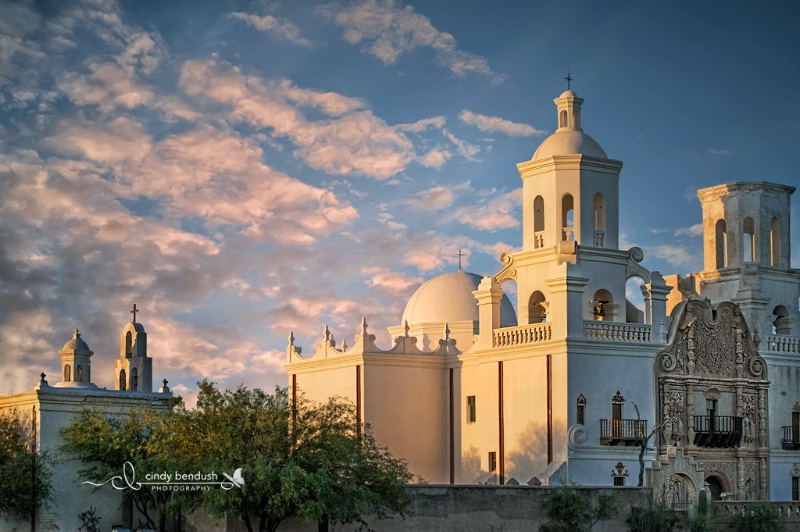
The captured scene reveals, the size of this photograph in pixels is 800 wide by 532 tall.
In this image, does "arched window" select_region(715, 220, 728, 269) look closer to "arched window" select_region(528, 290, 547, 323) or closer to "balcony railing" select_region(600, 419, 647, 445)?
"arched window" select_region(528, 290, 547, 323)

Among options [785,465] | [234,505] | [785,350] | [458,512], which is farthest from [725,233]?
[234,505]

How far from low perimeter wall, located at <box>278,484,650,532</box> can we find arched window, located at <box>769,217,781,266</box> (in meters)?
16.2

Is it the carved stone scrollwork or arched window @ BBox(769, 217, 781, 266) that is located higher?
arched window @ BBox(769, 217, 781, 266)

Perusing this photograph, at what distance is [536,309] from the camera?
182 ft

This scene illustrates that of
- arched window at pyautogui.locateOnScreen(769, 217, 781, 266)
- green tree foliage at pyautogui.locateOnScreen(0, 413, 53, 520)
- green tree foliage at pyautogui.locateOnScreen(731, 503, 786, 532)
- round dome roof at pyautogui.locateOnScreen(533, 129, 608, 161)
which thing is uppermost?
round dome roof at pyautogui.locateOnScreen(533, 129, 608, 161)

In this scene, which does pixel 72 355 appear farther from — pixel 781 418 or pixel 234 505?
pixel 781 418

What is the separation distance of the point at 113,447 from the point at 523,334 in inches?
577

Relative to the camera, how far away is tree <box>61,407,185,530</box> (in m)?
49.0

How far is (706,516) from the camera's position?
161 feet

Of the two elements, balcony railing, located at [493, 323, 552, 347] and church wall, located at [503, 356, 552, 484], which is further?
balcony railing, located at [493, 323, 552, 347]

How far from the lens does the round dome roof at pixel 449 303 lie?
60.5m

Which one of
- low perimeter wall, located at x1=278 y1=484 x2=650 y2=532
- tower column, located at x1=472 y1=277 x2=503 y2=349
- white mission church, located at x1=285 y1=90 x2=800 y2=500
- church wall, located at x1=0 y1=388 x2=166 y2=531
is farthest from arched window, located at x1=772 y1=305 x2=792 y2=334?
church wall, located at x1=0 y1=388 x2=166 y2=531

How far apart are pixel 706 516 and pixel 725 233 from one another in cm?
1408

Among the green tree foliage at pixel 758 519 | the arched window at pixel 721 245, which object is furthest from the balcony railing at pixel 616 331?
the arched window at pixel 721 245
